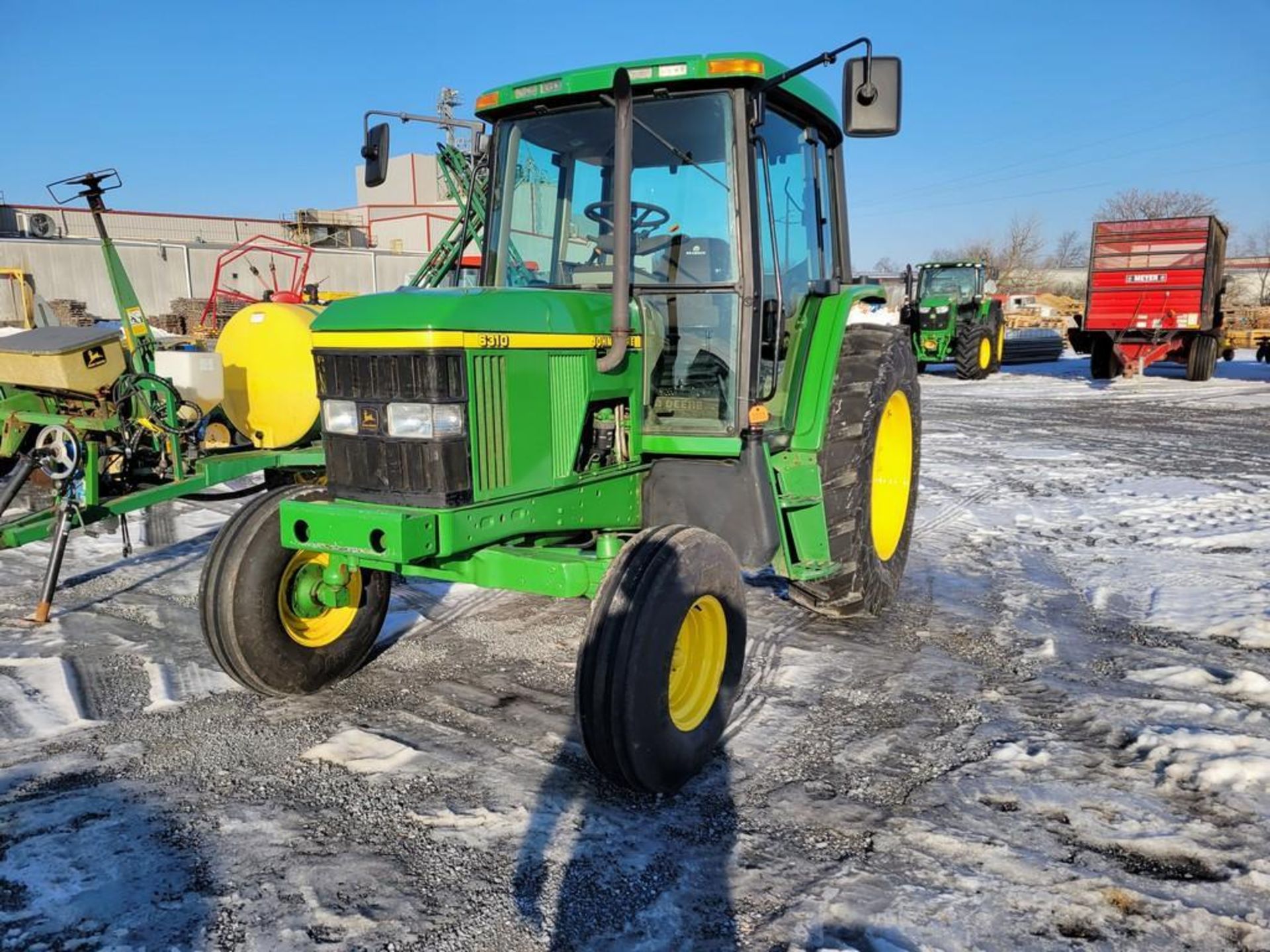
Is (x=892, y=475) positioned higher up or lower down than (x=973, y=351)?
lower down

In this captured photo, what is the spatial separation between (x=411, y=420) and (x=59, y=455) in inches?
97.8

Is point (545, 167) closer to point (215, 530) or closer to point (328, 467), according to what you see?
point (328, 467)

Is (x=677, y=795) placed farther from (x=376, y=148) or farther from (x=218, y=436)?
(x=218, y=436)

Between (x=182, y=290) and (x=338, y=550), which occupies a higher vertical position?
(x=182, y=290)

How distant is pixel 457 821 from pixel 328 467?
123cm

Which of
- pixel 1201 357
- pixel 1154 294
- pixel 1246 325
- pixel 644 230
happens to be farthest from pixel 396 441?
pixel 1246 325

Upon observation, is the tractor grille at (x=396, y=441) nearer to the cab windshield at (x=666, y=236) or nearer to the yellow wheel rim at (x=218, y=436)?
the cab windshield at (x=666, y=236)

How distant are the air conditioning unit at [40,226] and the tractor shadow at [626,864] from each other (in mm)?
31194

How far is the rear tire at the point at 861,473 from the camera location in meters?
3.93

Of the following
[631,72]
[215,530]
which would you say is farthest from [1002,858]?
[215,530]

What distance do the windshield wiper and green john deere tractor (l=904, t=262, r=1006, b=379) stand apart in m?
14.9

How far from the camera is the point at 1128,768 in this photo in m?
2.94

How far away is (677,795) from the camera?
2820mm

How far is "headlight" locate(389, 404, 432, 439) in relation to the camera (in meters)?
2.81
